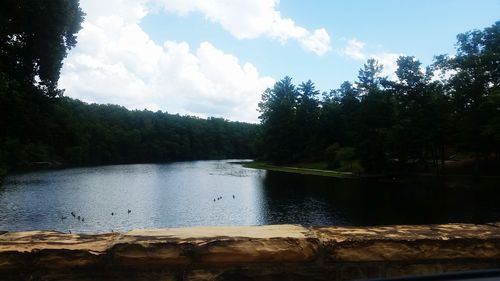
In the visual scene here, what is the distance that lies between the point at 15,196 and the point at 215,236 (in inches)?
1718

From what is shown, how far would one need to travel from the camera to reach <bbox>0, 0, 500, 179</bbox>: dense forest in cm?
1962

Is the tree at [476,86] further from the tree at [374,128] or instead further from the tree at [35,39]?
the tree at [35,39]

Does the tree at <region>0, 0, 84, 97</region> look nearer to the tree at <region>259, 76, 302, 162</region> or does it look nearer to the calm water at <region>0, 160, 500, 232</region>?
the calm water at <region>0, 160, 500, 232</region>

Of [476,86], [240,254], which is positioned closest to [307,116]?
[476,86]

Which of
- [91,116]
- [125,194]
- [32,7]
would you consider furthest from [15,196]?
[91,116]

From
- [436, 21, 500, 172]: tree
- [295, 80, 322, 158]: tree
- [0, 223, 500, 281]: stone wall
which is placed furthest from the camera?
[295, 80, 322, 158]: tree

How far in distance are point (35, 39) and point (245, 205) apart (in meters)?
22.0

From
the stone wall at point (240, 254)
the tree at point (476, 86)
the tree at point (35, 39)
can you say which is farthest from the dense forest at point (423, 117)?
the stone wall at point (240, 254)

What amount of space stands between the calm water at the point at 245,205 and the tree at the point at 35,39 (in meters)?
9.86

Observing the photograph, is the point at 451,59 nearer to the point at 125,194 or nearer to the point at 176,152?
the point at 125,194

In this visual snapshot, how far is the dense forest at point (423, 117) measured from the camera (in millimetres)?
48188

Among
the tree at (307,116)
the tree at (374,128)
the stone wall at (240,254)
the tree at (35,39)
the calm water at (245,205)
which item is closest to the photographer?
the stone wall at (240,254)

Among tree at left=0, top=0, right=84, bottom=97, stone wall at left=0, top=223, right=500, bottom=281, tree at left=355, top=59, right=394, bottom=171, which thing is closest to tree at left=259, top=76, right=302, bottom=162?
tree at left=355, top=59, right=394, bottom=171

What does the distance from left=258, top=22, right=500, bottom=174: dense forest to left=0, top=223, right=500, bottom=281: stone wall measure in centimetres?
4450
